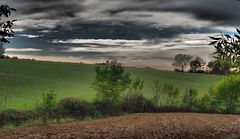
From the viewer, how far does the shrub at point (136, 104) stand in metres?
52.4

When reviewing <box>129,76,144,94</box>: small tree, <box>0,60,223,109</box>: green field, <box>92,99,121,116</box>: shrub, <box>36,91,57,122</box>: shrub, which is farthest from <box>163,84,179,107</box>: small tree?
<box>36,91,57,122</box>: shrub

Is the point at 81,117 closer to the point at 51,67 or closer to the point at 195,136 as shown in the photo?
the point at 195,136

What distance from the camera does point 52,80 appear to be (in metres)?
75.2

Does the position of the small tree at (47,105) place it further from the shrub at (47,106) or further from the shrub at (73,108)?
the shrub at (73,108)

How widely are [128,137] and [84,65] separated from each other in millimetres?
77004

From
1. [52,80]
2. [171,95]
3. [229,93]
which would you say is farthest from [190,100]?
[52,80]

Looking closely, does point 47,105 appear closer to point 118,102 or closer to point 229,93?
point 118,102

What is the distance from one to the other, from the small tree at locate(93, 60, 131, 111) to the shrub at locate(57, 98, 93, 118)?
4.46 meters

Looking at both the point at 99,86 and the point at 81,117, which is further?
the point at 99,86

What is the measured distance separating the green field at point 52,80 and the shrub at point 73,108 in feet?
22.5

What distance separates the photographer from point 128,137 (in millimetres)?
26312

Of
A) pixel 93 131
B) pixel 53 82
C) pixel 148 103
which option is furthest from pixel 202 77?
pixel 93 131

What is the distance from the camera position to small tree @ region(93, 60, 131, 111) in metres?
50.8

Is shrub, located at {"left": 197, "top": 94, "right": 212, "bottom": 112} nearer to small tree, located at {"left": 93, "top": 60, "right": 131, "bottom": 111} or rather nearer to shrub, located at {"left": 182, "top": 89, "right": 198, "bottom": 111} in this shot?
shrub, located at {"left": 182, "top": 89, "right": 198, "bottom": 111}
